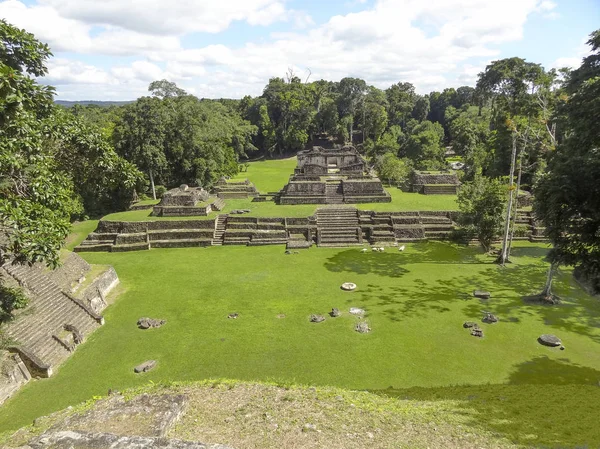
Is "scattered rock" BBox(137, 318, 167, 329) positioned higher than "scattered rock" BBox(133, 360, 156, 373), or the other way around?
"scattered rock" BBox(137, 318, 167, 329)

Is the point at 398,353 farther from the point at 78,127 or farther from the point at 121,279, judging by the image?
the point at 121,279

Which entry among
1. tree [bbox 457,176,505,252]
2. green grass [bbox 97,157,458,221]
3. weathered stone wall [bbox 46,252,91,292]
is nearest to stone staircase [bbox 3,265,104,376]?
weathered stone wall [bbox 46,252,91,292]

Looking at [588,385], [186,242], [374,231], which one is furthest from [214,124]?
[588,385]

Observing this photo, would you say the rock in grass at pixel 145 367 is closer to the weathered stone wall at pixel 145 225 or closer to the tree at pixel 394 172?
the weathered stone wall at pixel 145 225

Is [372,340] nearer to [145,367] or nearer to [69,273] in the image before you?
[145,367]

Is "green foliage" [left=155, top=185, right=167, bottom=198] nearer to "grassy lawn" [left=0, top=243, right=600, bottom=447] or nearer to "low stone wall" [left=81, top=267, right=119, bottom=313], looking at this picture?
"grassy lawn" [left=0, top=243, right=600, bottom=447]

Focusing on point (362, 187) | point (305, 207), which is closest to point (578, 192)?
point (305, 207)
